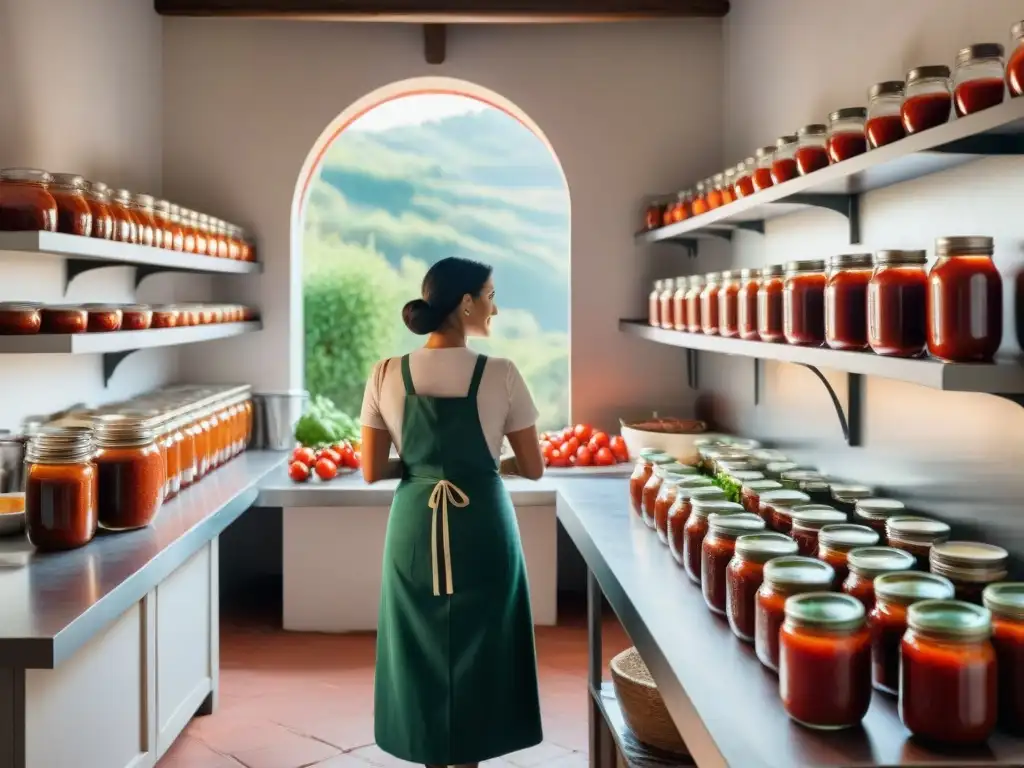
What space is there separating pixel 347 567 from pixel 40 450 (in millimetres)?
2252

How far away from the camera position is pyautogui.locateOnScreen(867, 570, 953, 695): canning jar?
1688 millimetres

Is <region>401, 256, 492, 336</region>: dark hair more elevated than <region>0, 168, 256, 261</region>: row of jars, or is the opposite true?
<region>0, 168, 256, 261</region>: row of jars

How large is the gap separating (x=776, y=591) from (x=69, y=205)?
7.46 feet

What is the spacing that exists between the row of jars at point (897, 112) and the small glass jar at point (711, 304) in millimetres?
308

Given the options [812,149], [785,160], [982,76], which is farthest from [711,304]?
[982,76]

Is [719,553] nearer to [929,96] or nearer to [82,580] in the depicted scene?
[929,96]

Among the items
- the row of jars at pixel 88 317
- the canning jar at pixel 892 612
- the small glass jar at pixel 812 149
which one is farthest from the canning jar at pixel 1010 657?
the row of jars at pixel 88 317

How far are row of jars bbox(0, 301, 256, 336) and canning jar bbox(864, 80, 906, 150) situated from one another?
2215mm

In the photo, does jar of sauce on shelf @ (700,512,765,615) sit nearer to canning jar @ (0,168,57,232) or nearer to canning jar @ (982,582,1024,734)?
canning jar @ (982,582,1024,734)

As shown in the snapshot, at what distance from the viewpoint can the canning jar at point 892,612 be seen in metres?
1.69

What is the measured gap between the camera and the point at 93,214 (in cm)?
314

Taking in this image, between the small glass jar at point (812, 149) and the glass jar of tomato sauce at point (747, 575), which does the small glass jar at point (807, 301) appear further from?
the glass jar of tomato sauce at point (747, 575)

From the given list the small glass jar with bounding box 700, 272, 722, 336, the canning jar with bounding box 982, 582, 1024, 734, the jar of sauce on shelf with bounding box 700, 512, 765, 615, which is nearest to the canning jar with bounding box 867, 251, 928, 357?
the jar of sauce on shelf with bounding box 700, 512, 765, 615

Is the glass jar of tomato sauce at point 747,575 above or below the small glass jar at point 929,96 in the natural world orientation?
below
